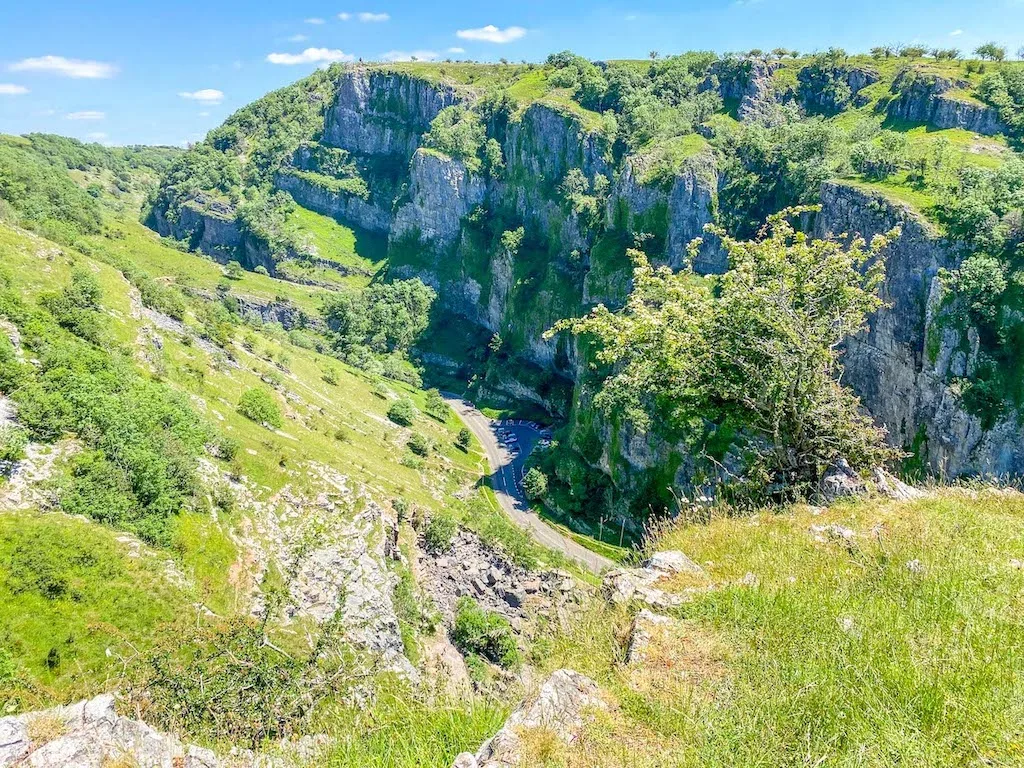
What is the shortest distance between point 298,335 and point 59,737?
104121 millimetres

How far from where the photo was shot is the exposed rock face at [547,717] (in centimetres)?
Result: 522

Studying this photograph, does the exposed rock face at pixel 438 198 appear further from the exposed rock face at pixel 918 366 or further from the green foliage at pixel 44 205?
the exposed rock face at pixel 918 366

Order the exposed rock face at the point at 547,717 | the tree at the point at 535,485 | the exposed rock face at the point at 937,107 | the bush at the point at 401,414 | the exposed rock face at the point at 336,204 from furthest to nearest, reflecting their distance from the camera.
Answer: the exposed rock face at the point at 336,204 → the bush at the point at 401,414 → the exposed rock face at the point at 937,107 → the tree at the point at 535,485 → the exposed rock face at the point at 547,717

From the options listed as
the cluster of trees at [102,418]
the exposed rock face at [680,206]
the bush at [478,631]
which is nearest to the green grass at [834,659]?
the cluster of trees at [102,418]

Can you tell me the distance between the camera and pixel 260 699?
834 centimetres

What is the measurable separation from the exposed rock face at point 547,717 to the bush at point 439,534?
1591 inches

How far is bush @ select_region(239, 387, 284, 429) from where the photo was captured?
49.8m

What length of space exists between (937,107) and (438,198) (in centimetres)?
9420

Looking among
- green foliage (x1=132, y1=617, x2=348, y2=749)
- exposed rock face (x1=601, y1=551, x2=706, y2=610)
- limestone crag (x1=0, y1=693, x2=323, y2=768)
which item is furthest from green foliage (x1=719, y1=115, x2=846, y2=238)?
limestone crag (x1=0, y1=693, x2=323, y2=768)

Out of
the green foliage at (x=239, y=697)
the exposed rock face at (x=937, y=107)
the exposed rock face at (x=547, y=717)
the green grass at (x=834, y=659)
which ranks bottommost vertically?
the green foliage at (x=239, y=697)

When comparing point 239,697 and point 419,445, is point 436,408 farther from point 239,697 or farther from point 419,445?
point 239,697

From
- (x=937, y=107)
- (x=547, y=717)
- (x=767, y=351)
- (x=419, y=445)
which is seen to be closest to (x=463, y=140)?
(x=419, y=445)

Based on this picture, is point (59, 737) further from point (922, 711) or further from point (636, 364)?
point (636, 364)

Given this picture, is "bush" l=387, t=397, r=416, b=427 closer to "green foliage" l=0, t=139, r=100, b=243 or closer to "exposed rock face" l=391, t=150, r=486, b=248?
"green foliage" l=0, t=139, r=100, b=243
